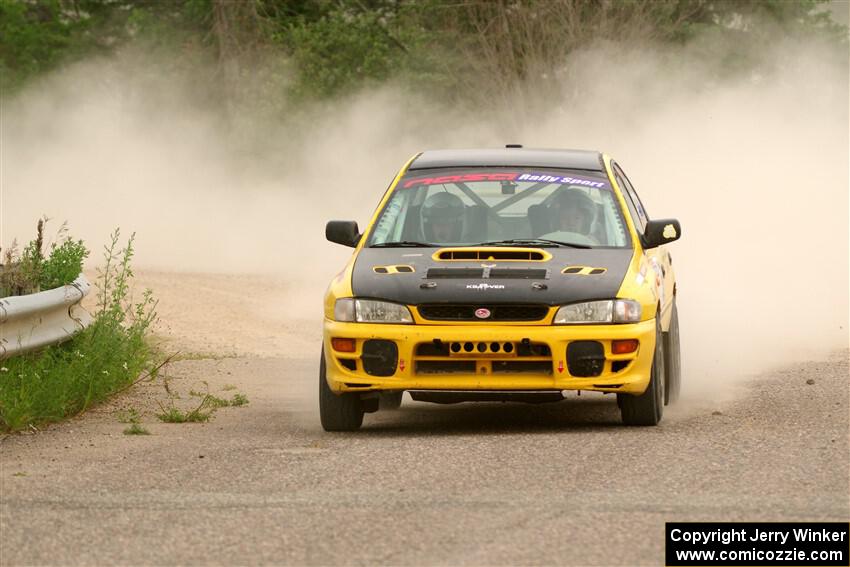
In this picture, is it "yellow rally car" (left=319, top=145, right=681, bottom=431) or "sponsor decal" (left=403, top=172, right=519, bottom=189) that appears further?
"sponsor decal" (left=403, top=172, right=519, bottom=189)

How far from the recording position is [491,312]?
962 cm

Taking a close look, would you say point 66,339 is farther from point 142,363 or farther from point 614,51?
point 614,51

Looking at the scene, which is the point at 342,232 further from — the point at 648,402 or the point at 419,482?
the point at 419,482

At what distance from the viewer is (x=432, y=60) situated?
39.9 metres

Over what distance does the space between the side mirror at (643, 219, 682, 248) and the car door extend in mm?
97

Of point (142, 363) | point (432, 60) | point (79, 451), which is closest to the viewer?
point (79, 451)

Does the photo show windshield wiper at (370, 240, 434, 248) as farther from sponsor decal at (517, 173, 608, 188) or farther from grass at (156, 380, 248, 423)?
grass at (156, 380, 248, 423)

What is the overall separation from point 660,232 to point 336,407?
210cm

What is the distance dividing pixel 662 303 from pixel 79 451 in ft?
11.2

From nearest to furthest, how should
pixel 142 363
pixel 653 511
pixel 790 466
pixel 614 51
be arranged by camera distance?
pixel 653 511
pixel 790 466
pixel 142 363
pixel 614 51

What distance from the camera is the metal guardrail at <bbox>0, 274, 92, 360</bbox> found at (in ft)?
32.6

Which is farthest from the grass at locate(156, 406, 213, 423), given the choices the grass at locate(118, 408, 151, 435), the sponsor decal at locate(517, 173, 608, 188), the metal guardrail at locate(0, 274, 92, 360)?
the sponsor decal at locate(517, 173, 608, 188)

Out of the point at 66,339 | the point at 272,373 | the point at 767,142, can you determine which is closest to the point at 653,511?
the point at 66,339

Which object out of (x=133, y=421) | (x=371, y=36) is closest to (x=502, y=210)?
(x=133, y=421)
